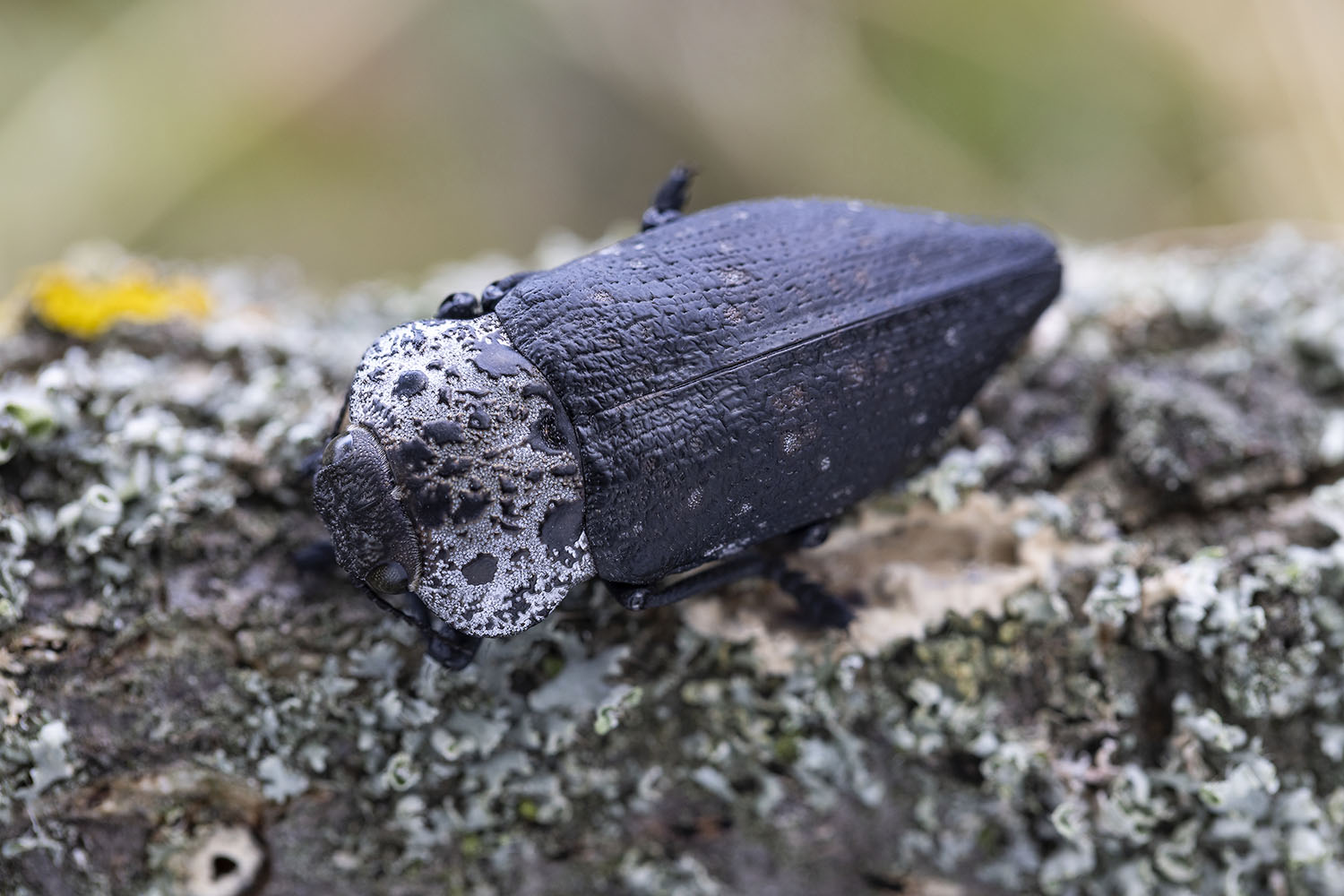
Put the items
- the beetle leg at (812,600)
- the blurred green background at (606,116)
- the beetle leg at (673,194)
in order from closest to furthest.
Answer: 1. the beetle leg at (812,600)
2. the beetle leg at (673,194)
3. the blurred green background at (606,116)

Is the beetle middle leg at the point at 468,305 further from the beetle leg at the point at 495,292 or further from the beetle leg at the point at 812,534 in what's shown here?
the beetle leg at the point at 812,534

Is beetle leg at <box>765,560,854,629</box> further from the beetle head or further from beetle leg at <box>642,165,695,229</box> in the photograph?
beetle leg at <box>642,165,695,229</box>

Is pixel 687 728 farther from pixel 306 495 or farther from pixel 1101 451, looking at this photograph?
pixel 1101 451

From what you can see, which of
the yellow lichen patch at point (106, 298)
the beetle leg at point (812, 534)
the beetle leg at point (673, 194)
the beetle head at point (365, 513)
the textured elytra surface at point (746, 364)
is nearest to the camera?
the beetle head at point (365, 513)

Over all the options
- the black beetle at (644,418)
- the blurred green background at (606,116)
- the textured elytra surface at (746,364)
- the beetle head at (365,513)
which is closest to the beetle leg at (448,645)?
the black beetle at (644,418)

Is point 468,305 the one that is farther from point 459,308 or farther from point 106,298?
point 106,298

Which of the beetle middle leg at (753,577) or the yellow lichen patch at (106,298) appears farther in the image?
the yellow lichen patch at (106,298)
